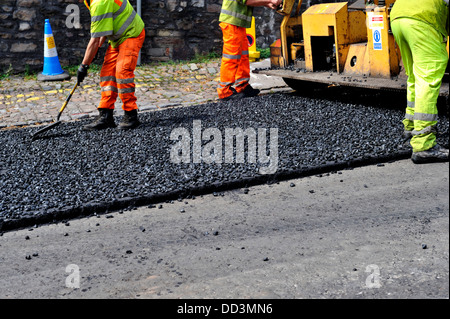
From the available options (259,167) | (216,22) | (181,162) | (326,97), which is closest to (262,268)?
(259,167)

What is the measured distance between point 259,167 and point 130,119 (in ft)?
6.70

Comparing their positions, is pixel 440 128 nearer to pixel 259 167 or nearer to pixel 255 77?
pixel 259 167

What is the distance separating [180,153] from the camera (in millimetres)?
5367

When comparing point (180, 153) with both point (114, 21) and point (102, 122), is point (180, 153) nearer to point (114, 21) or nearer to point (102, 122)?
point (102, 122)

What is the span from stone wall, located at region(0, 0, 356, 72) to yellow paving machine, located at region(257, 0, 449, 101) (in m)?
2.36

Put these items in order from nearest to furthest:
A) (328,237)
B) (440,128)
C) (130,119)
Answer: (328,237) → (440,128) → (130,119)

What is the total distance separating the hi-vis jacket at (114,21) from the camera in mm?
5906

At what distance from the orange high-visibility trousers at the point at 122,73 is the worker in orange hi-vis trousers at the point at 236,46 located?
4.57ft

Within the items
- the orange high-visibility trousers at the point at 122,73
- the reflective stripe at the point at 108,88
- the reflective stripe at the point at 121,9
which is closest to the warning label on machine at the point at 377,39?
the orange high-visibility trousers at the point at 122,73

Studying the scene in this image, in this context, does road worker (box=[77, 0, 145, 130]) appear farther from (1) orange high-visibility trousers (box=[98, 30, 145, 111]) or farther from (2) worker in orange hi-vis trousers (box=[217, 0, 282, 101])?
(2) worker in orange hi-vis trousers (box=[217, 0, 282, 101])

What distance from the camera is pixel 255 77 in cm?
875

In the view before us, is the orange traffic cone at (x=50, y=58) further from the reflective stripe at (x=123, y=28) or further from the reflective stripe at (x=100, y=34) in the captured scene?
the reflective stripe at (x=100, y=34)

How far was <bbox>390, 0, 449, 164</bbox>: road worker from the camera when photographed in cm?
480

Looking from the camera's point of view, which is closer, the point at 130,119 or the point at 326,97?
the point at 130,119
